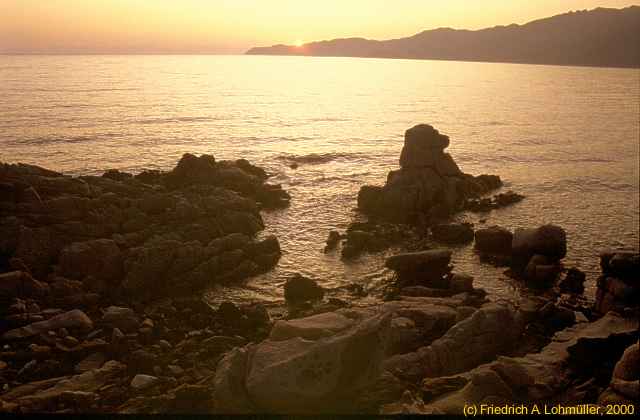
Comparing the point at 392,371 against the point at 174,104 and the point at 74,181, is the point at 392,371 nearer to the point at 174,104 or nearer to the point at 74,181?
the point at 74,181

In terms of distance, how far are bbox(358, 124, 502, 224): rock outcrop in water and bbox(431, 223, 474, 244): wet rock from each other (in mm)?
2871

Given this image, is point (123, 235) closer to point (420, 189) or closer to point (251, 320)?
point (251, 320)

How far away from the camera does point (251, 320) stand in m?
20.8

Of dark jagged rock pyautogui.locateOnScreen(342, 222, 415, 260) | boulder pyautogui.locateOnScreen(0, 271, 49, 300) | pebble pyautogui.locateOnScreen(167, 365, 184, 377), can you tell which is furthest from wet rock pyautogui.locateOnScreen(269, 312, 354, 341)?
dark jagged rock pyautogui.locateOnScreen(342, 222, 415, 260)

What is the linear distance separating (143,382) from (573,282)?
2165 cm

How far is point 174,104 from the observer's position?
111312mm

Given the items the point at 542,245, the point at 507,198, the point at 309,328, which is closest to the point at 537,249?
the point at 542,245

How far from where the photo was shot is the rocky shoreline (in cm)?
1232

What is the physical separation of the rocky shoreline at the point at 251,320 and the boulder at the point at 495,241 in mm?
97

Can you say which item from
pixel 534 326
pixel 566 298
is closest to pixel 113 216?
pixel 534 326

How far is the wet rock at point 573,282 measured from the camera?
25.3m

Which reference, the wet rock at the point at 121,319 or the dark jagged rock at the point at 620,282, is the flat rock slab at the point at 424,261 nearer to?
the dark jagged rock at the point at 620,282

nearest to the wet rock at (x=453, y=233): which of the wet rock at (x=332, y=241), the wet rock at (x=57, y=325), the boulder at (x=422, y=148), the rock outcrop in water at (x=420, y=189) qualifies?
the rock outcrop in water at (x=420, y=189)

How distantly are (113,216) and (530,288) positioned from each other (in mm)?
23460
